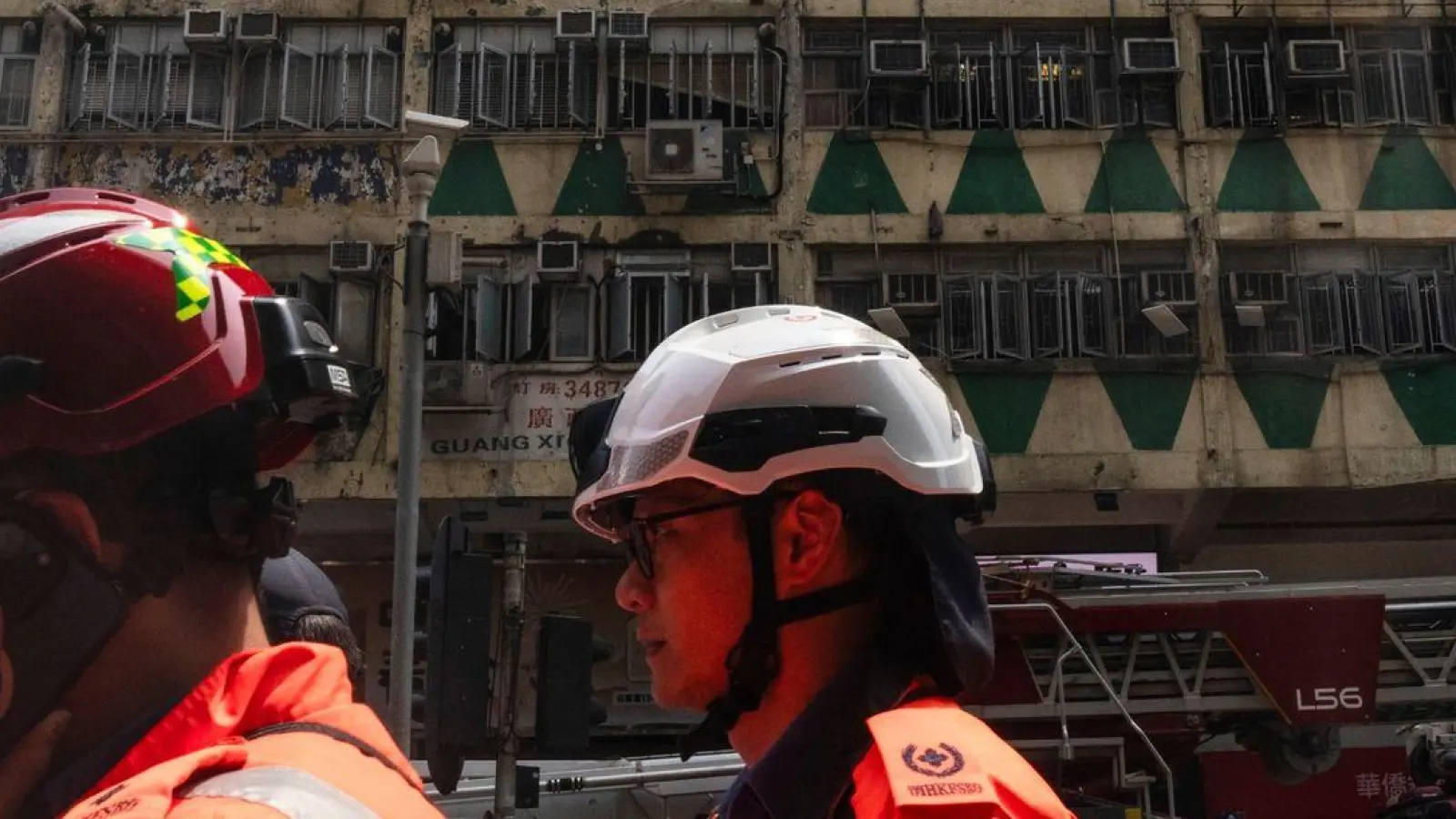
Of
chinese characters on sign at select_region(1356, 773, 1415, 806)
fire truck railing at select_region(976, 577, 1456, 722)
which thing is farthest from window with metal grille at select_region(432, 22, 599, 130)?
chinese characters on sign at select_region(1356, 773, 1415, 806)

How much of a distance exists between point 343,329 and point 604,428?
13124mm

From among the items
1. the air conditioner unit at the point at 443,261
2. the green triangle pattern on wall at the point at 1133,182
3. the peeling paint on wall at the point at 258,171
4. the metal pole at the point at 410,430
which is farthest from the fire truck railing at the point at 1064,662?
the peeling paint on wall at the point at 258,171

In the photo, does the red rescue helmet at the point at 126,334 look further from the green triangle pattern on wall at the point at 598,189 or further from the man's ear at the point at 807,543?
the green triangle pattern on wall at the point at 598,189

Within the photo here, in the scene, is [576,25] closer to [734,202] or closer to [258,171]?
[734,202]

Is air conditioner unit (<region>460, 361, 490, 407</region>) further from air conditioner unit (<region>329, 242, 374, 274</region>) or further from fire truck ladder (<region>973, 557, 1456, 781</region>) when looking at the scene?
fire truck ladder (<region>973, 557, 1456, 781</region>)

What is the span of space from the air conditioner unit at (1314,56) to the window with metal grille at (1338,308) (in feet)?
6.98

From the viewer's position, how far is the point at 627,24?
51.1 feet

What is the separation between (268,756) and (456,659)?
514cm

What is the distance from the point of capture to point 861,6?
1580 cm

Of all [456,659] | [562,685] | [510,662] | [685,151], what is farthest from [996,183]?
[456,659]

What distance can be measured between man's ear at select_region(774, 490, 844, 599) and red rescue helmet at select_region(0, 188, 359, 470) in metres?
0.84

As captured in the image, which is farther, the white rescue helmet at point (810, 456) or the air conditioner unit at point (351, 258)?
the air conditioner unit at point (351, 258)

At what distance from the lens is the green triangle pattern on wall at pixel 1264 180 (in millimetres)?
15383

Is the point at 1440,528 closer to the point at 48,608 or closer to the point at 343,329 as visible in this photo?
the point at 343,329
